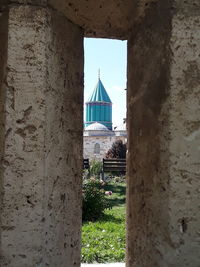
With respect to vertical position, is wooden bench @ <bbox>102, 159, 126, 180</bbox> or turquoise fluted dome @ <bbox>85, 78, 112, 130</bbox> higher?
turquoise fluted dome @ <bbox>85, 78, 112, 130</bbox>

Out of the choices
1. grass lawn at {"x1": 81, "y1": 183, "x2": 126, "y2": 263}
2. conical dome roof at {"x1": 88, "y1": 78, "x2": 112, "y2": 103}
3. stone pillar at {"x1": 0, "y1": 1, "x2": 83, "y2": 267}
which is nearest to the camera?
stone pillar at {"x1": 0, "y1": 1, "x2": 83, "y2": 267}

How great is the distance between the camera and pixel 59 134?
166cm

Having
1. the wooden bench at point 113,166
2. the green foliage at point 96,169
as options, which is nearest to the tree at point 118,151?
the green foliage at point 96,169

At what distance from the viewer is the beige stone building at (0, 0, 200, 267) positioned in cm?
145

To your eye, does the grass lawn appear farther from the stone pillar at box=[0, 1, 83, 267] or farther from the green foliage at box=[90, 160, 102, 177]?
the green foliage at box=[90, 160, 102, 177]

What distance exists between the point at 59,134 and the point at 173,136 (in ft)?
1.67

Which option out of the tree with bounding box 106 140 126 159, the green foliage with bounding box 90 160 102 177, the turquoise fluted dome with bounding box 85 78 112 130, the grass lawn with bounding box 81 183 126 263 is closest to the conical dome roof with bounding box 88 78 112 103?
the turquoise fluted dome with bounding box 85 78 112 130

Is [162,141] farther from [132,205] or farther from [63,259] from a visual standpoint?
[63,259]

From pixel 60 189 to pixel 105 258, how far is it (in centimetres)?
248

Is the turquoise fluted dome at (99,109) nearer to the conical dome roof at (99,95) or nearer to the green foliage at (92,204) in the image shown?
the conical dome roof at (99,95)

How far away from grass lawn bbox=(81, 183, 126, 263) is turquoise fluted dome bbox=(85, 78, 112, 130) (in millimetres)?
30522

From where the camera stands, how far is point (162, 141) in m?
1.51

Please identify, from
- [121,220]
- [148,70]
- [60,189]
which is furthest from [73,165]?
[121,220]

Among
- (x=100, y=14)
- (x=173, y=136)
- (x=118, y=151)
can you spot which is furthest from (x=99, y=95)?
(x=173, y=136)
